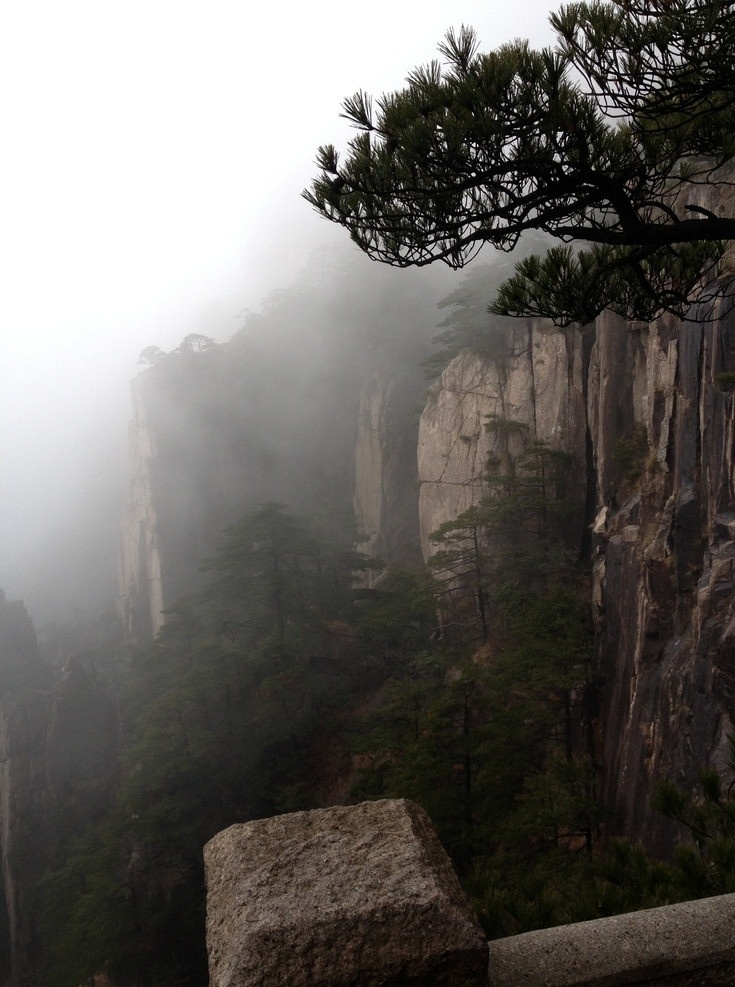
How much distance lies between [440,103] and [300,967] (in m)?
3.64

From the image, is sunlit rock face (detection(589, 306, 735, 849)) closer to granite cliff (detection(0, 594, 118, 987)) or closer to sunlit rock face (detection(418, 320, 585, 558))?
sunlit rock face (detection(418, 320, 585, 558))

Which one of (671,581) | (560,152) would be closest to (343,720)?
(671,581)

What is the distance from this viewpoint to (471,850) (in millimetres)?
11258

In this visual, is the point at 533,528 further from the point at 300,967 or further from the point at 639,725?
the point at 300,967

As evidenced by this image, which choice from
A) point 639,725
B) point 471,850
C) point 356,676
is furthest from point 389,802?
point 356,676

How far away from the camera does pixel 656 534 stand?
11000 mm

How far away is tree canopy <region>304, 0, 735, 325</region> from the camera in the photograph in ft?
10.1

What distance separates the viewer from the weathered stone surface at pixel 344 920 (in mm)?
1770

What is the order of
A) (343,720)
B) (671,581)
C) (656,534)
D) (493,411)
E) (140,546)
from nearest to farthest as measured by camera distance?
(671,581)
(656,534)
(343,720)
(493,411)
(140,546)

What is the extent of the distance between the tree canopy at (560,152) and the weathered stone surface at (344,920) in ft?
9.83

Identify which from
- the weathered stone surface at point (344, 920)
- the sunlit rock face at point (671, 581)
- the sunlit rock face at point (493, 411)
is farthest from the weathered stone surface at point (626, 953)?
the sunlit rock face at point (493, 411)

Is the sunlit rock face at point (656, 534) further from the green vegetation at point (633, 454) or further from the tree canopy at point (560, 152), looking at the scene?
the tree canopy at point (560, 152)

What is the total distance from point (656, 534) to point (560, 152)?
8921 millimetres

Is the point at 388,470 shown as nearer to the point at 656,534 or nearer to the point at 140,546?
the point at 140,546
